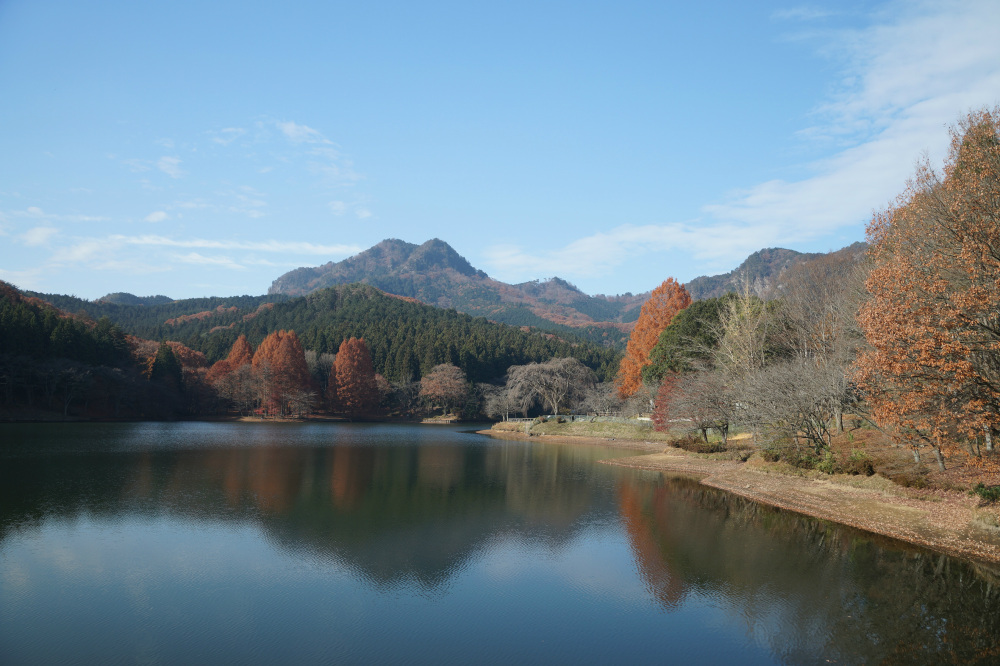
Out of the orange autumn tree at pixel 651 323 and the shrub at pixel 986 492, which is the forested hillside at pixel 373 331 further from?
the shrub at pixel 986 492

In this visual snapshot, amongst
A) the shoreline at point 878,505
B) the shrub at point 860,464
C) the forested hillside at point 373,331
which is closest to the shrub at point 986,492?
the shoreline at point 878,505

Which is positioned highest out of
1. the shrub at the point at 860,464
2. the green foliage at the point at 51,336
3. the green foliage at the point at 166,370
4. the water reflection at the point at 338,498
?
the green foliage at the point at 51,336

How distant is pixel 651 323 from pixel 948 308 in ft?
131

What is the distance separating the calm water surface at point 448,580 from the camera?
9344 millimetres

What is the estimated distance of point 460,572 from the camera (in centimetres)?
1323

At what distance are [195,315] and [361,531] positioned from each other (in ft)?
467

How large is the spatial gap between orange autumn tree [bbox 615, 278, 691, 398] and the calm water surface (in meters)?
31.4

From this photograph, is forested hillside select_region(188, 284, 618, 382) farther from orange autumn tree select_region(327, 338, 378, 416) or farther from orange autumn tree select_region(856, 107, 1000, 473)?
orange autumn tree select_region(856, 107, 1000, 473)

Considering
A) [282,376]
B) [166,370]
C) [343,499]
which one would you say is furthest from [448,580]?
[166,370]

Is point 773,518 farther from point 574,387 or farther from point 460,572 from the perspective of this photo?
point 574,387

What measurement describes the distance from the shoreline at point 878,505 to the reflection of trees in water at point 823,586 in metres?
0.62

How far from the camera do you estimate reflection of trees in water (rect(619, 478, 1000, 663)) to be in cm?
968

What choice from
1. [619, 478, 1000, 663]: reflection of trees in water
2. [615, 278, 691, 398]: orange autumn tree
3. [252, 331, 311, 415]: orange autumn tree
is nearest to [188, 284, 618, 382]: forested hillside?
[252, 331, 311, 415]: orange autumn tree

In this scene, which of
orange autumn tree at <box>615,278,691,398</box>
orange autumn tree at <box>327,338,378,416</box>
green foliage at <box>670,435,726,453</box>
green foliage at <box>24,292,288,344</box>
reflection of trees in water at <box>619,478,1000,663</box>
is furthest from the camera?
green foliage at <box>24,292,288,344</box>
